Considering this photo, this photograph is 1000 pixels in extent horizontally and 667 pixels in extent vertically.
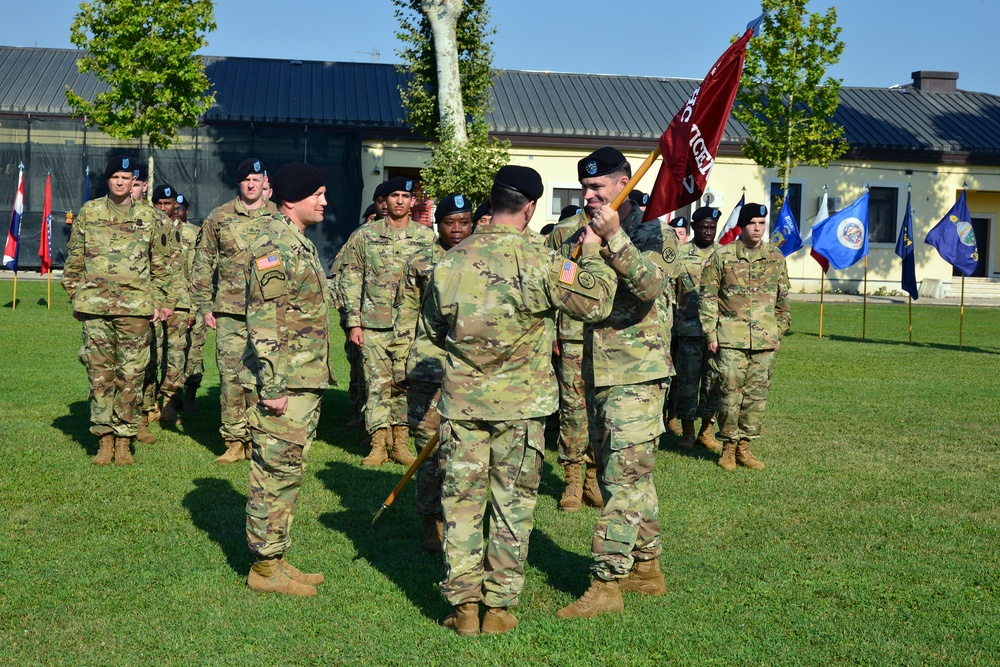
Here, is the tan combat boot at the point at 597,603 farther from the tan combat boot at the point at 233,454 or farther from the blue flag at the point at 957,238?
the blue flag at the point at 957,238

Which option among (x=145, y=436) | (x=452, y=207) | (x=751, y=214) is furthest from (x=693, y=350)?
(x=145, y=436)

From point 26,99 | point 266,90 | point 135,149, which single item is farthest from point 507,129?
point 26,99

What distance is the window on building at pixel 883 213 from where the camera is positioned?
122 ft

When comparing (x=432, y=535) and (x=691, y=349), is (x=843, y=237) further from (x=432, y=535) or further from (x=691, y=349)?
(x=432, y=535)

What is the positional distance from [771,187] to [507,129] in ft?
31.9

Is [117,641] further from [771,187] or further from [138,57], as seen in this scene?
[771,187]

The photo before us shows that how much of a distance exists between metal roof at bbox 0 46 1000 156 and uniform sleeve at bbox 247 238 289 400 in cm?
2931

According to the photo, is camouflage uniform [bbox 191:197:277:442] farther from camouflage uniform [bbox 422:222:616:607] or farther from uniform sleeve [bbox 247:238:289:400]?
camouflage uniform [bbox 422:222:616:607]

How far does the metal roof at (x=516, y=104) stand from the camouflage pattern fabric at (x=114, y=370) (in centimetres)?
2624

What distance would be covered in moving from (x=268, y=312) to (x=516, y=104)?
106 feet

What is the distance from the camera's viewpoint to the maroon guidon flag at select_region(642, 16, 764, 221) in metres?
5.91

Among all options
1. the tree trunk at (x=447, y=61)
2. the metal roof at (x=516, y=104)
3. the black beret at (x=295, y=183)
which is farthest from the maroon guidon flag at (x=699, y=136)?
the metal roof at (x=516, y=104)

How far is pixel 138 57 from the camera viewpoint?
84.3 ft

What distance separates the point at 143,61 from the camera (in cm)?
2606
